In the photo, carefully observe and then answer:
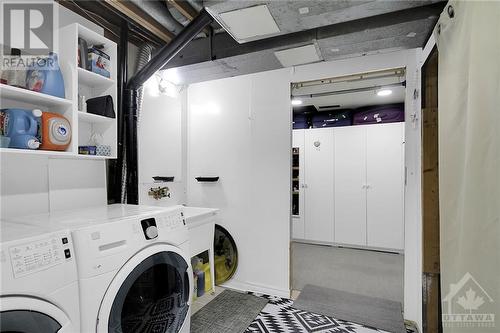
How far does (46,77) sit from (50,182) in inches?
25.3

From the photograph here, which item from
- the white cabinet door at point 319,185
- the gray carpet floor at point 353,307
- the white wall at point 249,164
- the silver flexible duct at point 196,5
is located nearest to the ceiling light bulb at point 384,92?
the white cabinet door at point 319,185

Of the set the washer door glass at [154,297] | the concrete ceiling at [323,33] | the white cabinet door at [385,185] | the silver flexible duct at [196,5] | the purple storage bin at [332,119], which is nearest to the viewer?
the washer door glass at [154,297]

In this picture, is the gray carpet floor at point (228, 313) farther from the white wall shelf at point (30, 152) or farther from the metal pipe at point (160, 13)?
the metal pipe at point (160, 13)

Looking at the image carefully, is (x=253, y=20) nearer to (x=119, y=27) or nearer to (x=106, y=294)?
(x=119, y=27)

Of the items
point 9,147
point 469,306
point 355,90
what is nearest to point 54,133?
point 9,147

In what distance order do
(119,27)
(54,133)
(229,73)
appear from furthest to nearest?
(229,73), (119,27), (54,133)

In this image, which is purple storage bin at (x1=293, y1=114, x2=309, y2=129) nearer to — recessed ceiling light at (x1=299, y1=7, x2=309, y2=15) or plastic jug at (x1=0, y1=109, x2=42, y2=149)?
recessed ceiling light at (x1=299, y1=7, x2=309, y2=15)

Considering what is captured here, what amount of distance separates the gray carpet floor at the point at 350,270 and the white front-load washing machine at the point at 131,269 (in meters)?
1.68

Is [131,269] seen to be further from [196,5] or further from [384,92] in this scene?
[384,92]

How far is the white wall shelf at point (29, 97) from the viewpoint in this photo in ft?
4.26

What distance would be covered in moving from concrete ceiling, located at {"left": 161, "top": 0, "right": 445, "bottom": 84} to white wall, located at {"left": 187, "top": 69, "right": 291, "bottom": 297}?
50 centimetres

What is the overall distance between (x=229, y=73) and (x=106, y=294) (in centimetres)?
201

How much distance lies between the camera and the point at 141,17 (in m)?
1.84

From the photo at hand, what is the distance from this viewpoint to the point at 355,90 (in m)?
3.27
